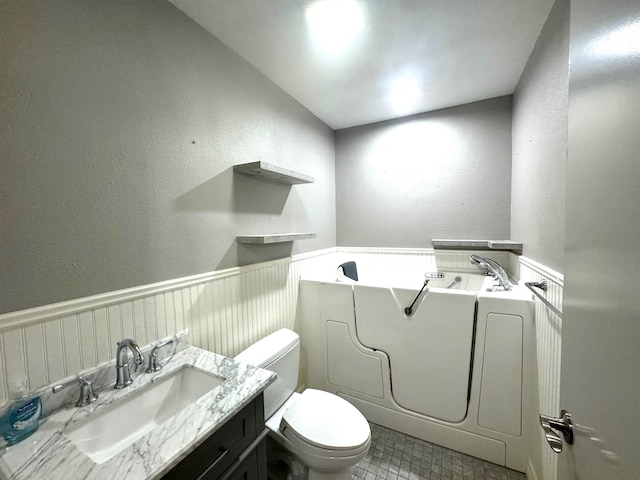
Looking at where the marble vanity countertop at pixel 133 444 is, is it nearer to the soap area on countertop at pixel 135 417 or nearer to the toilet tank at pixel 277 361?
the soap area on countertop at pixel 135 417

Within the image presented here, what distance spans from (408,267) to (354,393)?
1277mm

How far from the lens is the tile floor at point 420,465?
142 centimetres

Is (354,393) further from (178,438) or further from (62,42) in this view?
(62,42)

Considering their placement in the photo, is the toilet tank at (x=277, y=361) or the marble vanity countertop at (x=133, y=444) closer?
the marble vanity countertop at (x=133, y=444)

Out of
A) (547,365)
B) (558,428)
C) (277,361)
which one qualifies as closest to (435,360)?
(547,365)

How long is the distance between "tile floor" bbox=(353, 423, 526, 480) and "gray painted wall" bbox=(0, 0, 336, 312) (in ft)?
4.76

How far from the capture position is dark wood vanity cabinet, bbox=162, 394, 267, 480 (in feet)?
2.35

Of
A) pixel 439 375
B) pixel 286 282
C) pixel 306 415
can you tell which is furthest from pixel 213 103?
pixel 439 375

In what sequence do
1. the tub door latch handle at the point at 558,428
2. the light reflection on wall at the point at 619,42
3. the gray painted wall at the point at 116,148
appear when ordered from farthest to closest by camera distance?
the gray painted wall at the point at 116,148, the tub door latch handle at the point at 558,428, the light reflection on wall at the point at 619,42

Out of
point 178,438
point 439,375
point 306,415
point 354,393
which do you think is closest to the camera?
point 178,438

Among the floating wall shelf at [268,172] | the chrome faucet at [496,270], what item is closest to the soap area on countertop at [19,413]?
the floating wall shelf at [268,172]

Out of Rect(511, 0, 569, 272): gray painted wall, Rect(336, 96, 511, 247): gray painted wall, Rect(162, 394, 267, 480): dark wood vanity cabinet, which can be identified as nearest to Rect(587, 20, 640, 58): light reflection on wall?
Rect(511, 0, 569, 272): gray painted wall

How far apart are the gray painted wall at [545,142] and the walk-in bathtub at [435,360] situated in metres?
0.40

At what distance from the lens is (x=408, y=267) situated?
2549mm
